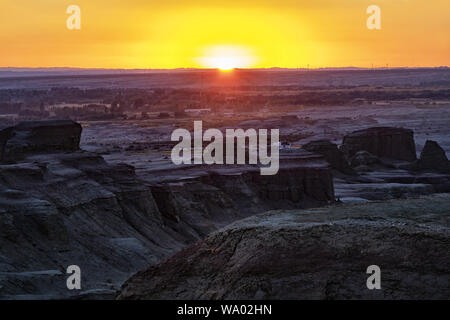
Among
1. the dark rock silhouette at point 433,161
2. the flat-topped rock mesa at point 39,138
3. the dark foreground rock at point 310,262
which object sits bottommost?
the dark foreground rock at point 310,262

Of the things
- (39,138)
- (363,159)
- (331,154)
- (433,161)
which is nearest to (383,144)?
(363,159)

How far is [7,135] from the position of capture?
4725cm

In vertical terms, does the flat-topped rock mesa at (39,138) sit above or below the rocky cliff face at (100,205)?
above

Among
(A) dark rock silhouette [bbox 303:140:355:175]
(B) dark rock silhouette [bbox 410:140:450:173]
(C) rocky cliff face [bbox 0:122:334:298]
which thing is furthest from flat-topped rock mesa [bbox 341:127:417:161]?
(C) rocky cliff face [bbox 0:122:334:298]

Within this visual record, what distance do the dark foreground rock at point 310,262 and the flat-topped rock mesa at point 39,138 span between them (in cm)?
2568

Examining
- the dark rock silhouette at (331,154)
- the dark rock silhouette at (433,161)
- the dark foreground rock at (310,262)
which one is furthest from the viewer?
the dark rock silhouette at (433,161)

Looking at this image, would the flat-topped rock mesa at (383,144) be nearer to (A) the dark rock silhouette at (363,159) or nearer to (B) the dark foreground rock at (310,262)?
(A) the dark rock silhouette at (363,159)

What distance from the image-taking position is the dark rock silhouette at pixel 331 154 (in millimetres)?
72062

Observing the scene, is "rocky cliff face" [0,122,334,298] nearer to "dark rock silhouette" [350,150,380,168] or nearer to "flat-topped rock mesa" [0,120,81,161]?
"flat-topped rock mesa" [0,120,81,161]

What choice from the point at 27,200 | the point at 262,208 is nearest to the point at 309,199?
the point at 262,208

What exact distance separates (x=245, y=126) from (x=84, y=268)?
304 feet

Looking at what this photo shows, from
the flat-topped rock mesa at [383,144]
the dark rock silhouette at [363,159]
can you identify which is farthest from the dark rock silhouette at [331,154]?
the flat-topped rock mesa at [383,144]

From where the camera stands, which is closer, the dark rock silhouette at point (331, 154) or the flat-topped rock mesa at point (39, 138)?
the flat-topped rock mesa at point (39, 138)
